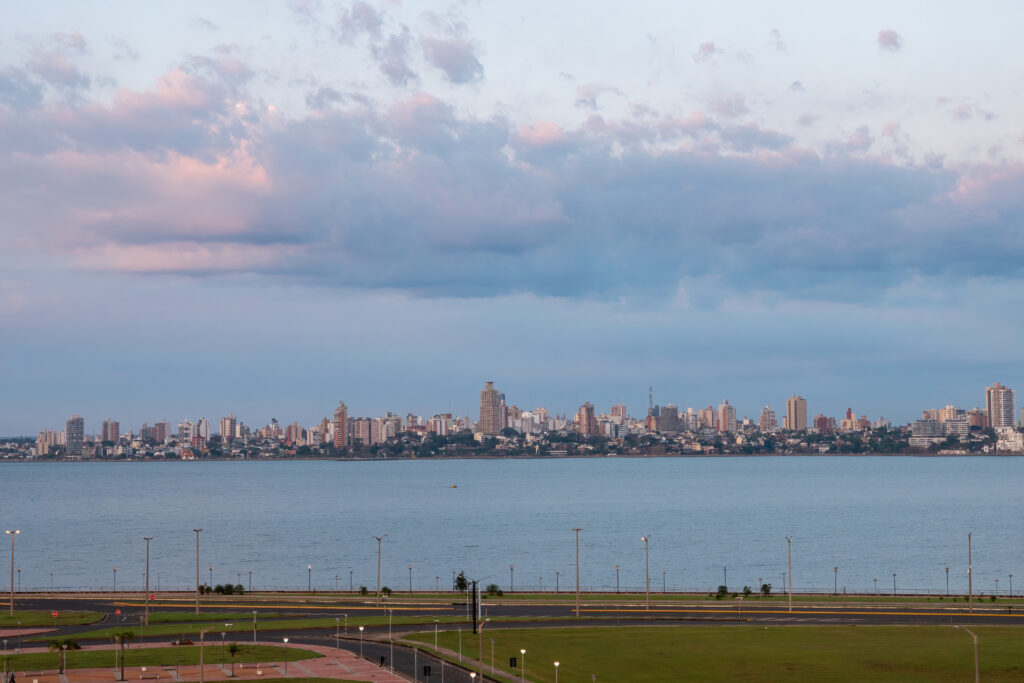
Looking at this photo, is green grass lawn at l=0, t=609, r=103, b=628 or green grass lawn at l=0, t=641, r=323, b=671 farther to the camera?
green grass lawn at l=0, t=609, r=103, b=628

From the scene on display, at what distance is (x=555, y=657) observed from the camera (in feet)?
214

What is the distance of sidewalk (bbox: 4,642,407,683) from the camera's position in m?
58.7

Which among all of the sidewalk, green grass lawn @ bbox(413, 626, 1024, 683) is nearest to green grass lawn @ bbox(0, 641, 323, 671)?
the sidewalk

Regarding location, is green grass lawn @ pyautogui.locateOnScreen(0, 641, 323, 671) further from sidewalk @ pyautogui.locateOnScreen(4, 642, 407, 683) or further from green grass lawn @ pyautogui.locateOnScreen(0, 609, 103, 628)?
green grass lawn @ pyautogui.locateOnScreen(0, 609, 103, 628)

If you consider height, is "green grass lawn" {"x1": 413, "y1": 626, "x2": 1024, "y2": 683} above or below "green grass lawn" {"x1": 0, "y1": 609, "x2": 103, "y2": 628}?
above

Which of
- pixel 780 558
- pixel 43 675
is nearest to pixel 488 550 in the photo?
pixel 780 558

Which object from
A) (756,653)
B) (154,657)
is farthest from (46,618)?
(756,653)

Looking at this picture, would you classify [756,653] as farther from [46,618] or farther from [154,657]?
[46,618]

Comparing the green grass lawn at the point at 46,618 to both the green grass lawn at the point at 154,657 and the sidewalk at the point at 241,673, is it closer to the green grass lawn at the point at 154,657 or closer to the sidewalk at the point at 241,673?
the green grass lawn at the point at 154,657

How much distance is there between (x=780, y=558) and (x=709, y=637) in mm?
89064

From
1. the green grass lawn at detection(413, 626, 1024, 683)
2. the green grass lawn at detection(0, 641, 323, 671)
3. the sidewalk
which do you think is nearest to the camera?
the green grass lawn at detection(413, 626, 1024, 683)

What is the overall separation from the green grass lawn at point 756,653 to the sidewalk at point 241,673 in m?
7.09

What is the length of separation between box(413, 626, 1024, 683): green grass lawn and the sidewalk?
23.3 ft

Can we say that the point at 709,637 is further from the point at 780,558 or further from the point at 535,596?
the point at 780,558
